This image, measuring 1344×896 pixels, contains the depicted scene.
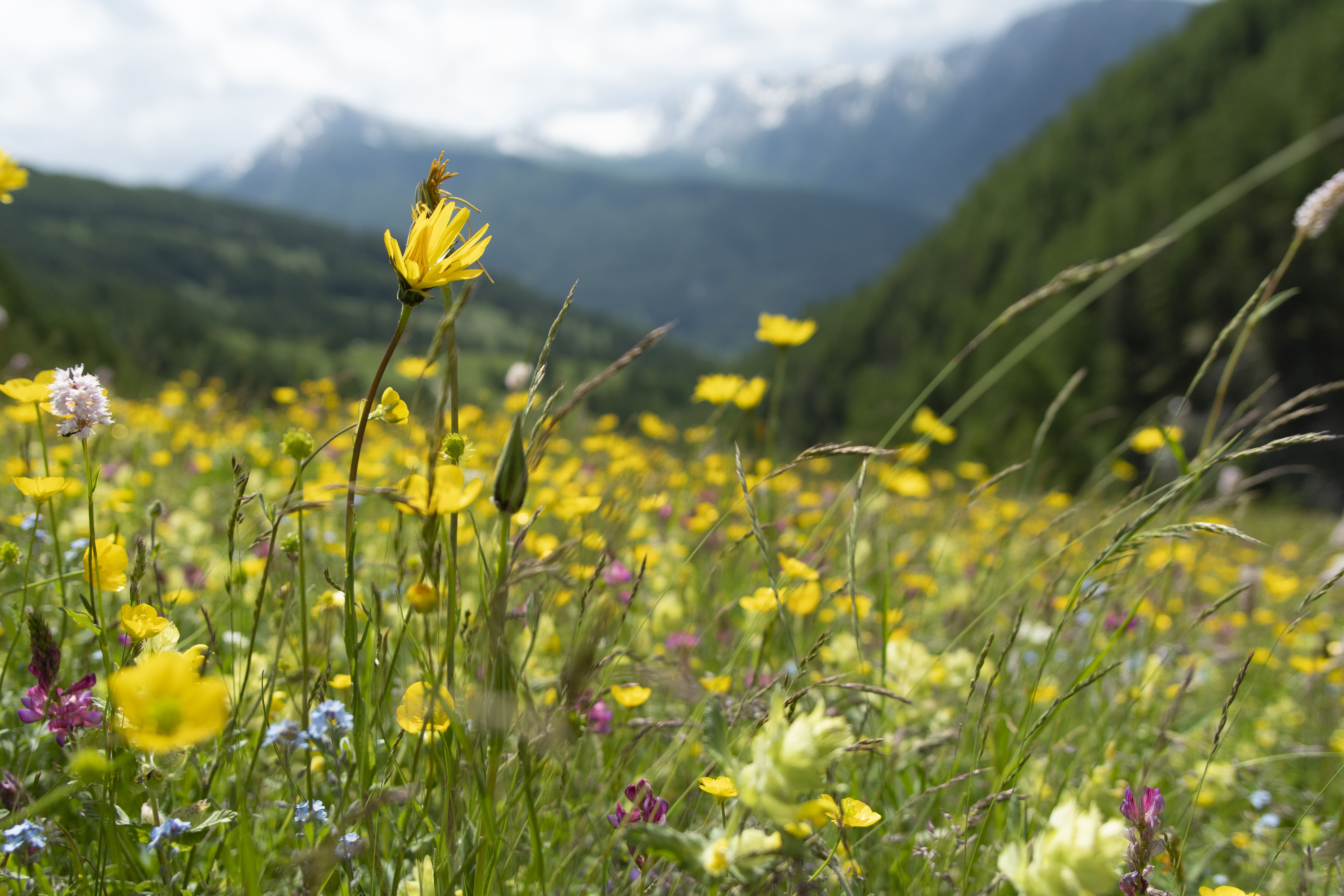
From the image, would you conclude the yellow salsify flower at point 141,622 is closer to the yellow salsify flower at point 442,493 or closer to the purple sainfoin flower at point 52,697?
the purple sainfoin flower at point 52,697

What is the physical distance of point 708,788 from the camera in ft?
2.75

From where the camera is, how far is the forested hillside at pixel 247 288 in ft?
212

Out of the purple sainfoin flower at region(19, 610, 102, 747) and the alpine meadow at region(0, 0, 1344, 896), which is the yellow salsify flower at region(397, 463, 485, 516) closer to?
the alpine meadow at region(0, 0, 1344, 896)

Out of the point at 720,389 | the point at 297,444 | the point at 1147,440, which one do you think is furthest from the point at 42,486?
the point at 1147,440

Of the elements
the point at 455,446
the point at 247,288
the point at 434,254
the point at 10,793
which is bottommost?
the point at 247,288

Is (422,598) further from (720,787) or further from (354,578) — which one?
(720,787)

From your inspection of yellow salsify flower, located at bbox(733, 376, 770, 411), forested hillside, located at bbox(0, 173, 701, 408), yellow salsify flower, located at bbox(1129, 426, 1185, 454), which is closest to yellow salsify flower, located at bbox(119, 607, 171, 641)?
yellow salsify flower, located at bbox(733, 376, 770, 411)

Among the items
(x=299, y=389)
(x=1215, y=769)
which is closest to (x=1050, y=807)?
(x=1215, y=769)

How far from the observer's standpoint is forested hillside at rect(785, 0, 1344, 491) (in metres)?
29.3

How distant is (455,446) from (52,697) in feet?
1.92

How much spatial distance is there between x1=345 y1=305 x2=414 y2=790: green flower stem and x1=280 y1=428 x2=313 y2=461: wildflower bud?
0.38 ft

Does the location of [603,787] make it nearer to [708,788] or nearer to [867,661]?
[708,788]

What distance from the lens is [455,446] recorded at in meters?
0.98

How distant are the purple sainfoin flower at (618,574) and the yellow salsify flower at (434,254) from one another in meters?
0.93
